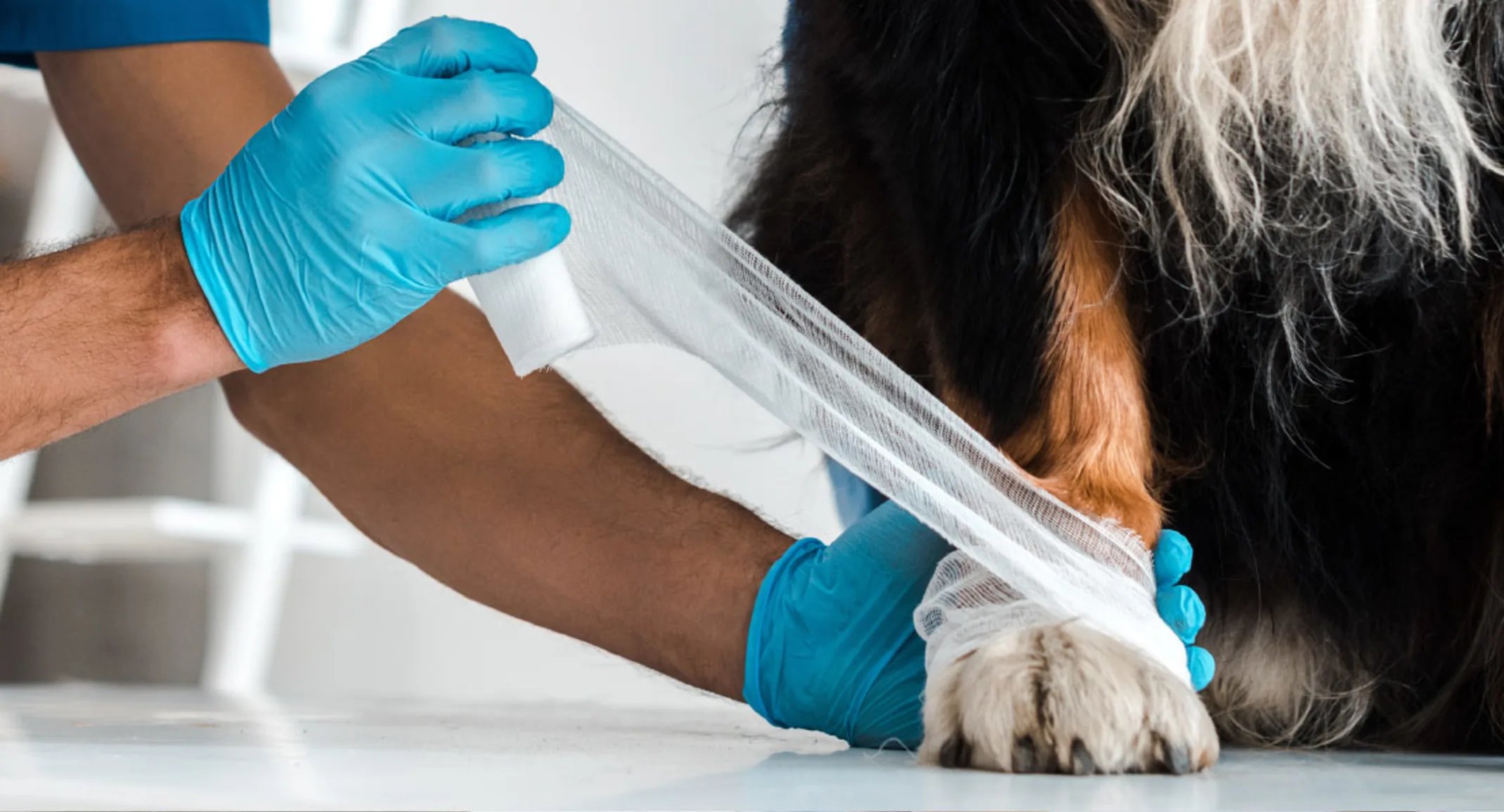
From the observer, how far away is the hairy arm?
5.33 feet

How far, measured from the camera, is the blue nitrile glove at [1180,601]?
117 cm

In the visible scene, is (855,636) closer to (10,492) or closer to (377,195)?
(377,195)

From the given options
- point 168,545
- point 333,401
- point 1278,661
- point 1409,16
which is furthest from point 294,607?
point 1409,16

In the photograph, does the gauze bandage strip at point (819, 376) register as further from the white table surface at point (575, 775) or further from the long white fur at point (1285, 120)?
the long white fur at point (1285, 120)

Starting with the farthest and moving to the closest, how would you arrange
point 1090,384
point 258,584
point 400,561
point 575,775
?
point 400,561
point 258,584
point 1090,384
point 575,775

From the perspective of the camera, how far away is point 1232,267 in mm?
1273

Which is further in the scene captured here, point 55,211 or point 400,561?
point 400,561

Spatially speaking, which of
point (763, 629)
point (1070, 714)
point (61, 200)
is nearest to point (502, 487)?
point (763, 629)

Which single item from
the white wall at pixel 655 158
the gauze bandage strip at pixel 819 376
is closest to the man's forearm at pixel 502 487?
the gauze bandage strip at pixel 819 376

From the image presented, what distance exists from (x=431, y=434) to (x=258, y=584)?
1.36m

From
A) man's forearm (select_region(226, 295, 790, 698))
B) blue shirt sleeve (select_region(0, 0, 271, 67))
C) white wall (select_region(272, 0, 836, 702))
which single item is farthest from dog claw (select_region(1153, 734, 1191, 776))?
white wall (select_region(272, 0, 836, 702))

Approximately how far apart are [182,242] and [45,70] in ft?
2.41

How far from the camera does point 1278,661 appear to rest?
144 cm

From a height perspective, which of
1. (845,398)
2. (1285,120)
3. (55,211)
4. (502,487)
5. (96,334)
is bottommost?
(55,211)
